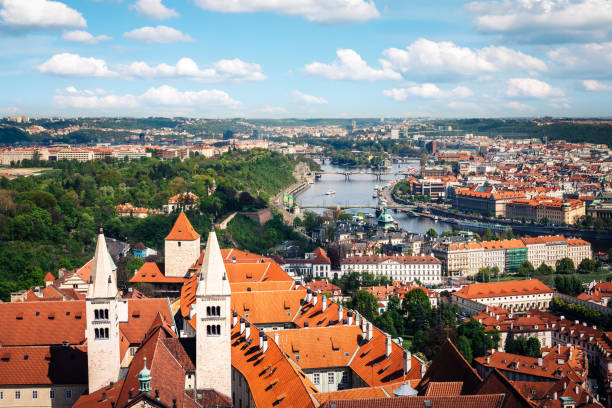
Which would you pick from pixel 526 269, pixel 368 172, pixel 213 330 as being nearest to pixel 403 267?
pixel 526 269

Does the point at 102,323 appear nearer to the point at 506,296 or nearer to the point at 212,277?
the point at 212,277

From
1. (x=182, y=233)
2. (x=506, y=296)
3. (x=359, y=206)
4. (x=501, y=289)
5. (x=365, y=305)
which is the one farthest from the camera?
(x=359, y=206)

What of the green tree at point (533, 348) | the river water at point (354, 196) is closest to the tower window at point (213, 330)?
the green tree at point (533, 348)

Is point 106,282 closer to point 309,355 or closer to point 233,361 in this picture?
point 233,361

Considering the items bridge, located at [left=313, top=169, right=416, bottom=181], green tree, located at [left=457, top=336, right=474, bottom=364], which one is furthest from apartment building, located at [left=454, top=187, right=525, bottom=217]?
green tree, located at [left=457, top=336, right=474, bottom=364]

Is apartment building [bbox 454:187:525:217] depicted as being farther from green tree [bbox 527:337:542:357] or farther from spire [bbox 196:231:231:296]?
spire [bbox 196:231:231:296]
